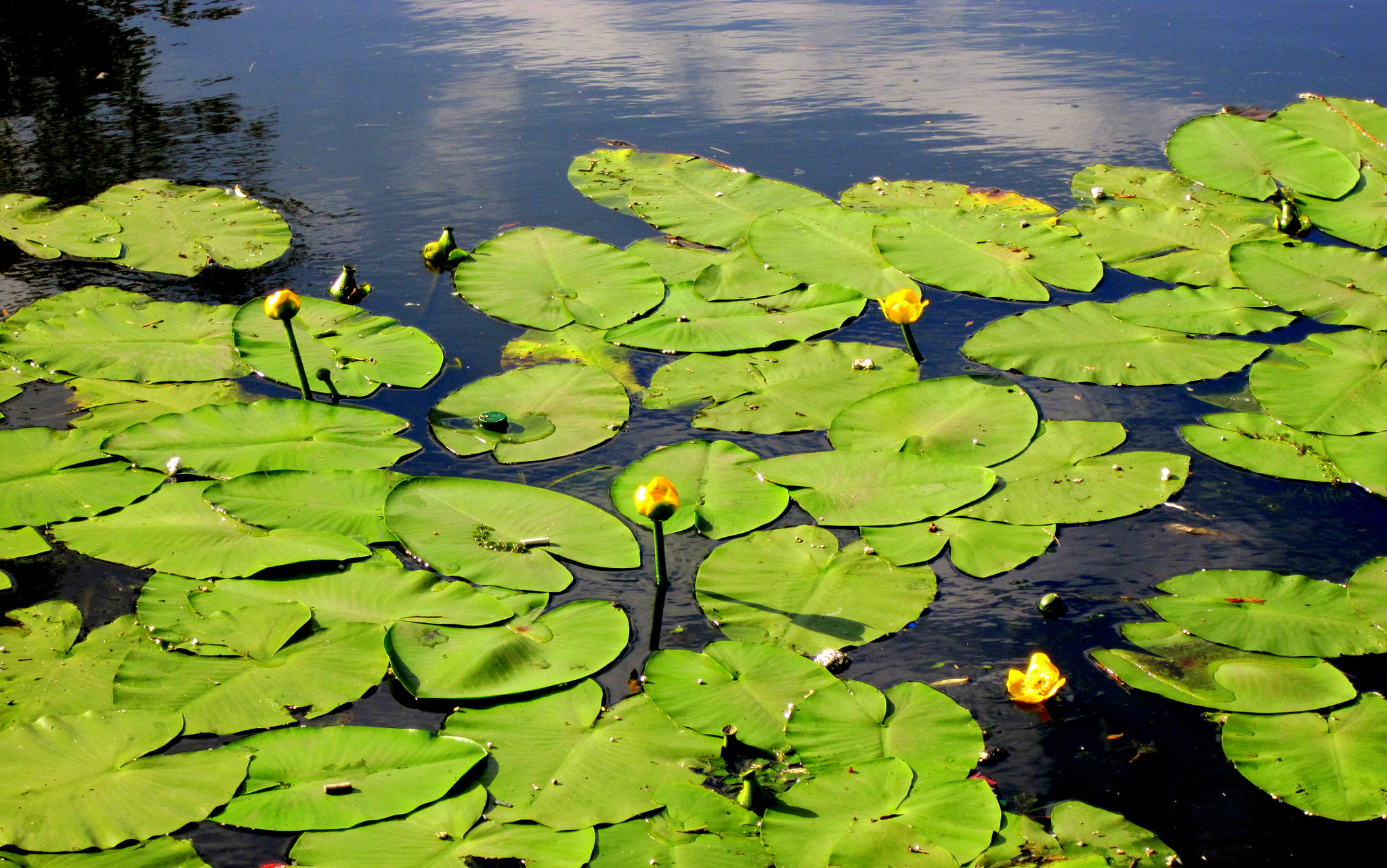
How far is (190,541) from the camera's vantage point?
2.17 metres

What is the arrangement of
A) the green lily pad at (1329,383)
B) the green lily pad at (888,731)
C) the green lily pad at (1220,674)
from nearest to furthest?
the green lily pad at (888,731)
the green lily pad at (1220,674)
the green lily pad at (1329,383)

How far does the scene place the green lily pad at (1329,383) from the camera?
8.05 ft

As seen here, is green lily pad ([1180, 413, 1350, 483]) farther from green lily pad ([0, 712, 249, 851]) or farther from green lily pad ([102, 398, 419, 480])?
green lily pad ([0, 712, 249, 851])

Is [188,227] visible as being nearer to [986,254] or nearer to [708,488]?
[708,488]

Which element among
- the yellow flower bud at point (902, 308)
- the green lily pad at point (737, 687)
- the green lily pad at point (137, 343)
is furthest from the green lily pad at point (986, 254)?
the green lily pad at point (137, 343)

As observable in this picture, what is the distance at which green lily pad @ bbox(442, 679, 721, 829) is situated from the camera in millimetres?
1597

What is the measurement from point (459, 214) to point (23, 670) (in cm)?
222

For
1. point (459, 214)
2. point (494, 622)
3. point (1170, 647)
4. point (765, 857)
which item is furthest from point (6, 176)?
point (1170, 647)

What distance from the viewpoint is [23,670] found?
1.90 meters

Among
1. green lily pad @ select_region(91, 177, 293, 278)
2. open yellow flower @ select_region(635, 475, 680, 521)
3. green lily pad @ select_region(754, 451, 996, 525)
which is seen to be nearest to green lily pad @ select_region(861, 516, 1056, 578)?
green lily pad @ select_region(754, 451, 996, 525)

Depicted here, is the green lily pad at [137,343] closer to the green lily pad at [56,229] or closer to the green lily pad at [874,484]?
the green lily pad at [56,229]

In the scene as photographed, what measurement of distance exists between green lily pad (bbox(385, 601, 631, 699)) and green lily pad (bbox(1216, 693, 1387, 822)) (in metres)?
1.14

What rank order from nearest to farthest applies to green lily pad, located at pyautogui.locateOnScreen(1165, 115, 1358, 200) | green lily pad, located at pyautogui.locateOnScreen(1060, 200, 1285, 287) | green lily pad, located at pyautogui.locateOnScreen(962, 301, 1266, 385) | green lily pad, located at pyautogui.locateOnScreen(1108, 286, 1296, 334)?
green lily pad, located at pyautogui.locateOnScreen(962, 301, 1266, 385)
green lily pad, located at pyautogui.locateOnScreen(1108, 286, 1296, 334)
green lily pad, located at pyautogui.locateOnScreen(1060, 200, 1285, 287)
green lily pad, located at pyautogui.locateOnScreen(1165, 115, 1358, 200)

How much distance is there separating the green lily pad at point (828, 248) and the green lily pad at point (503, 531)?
51.3 inches
